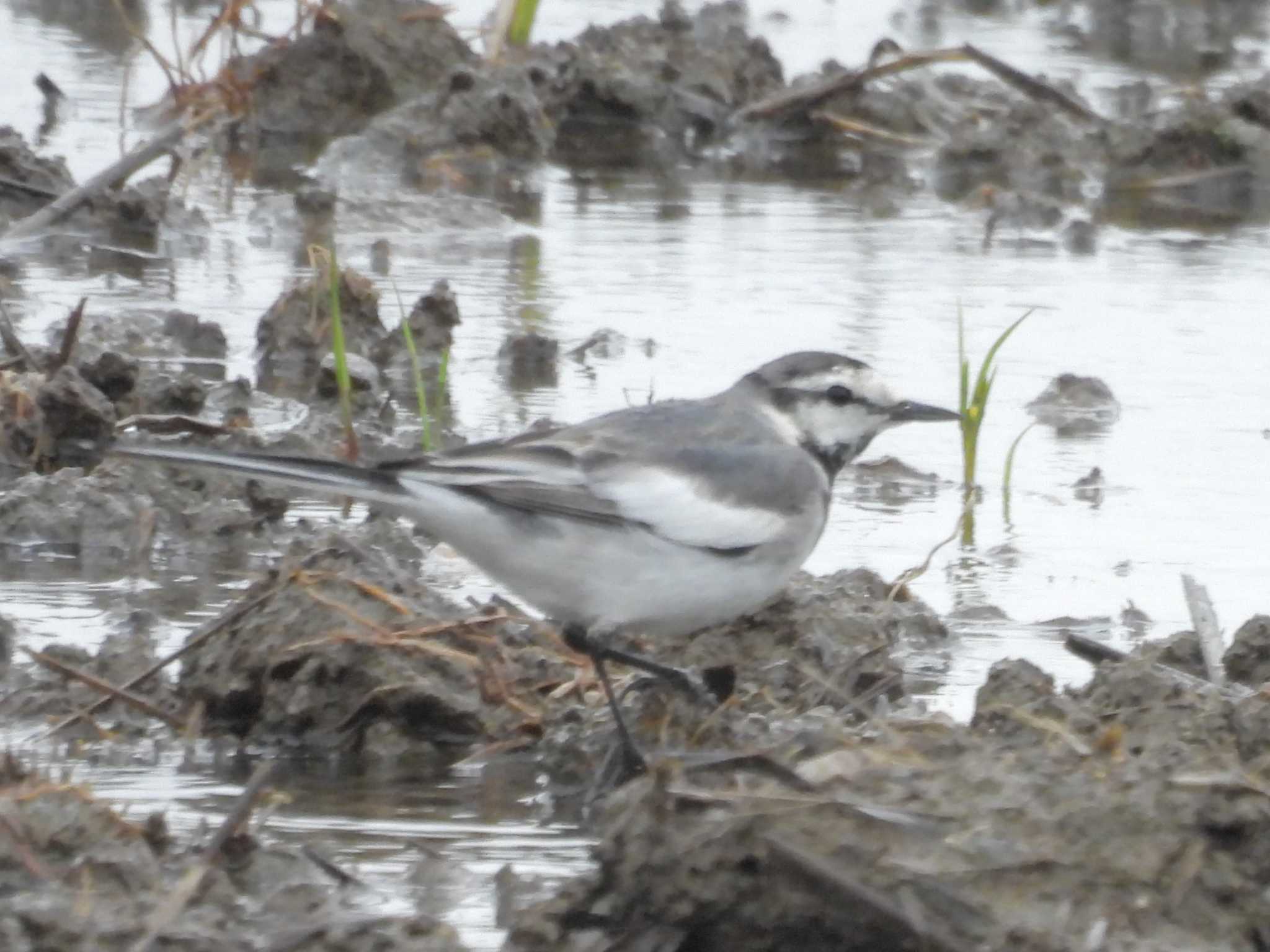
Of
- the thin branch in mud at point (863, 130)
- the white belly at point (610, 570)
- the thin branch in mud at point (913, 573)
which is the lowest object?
the thin branch in mud at point (913, 573)

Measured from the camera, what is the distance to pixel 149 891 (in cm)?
444

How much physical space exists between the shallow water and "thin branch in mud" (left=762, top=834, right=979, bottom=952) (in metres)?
0.63

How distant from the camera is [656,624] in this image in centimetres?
614

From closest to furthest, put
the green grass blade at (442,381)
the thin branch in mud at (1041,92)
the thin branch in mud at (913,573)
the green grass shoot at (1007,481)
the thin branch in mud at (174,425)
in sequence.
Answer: the thin branch in mud at (913,573)
the thin branch in mud at (174,425)
the green grass blade at (442,381)
the green grass shoot at (1007,481)
the thin branch in mud at (1041,92)

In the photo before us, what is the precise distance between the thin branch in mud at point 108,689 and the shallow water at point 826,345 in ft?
0.76

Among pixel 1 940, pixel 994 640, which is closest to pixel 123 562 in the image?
pixel 994 640

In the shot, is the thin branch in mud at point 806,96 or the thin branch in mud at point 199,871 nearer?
the thin branch in mud at point 199,871

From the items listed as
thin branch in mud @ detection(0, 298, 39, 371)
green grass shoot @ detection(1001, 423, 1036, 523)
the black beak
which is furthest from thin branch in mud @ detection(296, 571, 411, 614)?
→ green grass shoot @ detection(1001, 423, 1036, 523)

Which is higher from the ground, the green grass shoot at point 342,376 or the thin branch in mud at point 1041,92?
the thin branch in mud at point 1041,92

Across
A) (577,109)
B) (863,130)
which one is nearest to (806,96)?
(863,130)

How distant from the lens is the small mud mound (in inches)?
172

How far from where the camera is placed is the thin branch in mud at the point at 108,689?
5688 millimetres

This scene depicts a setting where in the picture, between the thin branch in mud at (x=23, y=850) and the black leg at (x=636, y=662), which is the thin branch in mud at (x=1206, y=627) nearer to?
the black leg at (x=636, y=662)

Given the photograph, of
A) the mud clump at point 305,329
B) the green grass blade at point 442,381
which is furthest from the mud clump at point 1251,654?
the mud clump at point 305,329
